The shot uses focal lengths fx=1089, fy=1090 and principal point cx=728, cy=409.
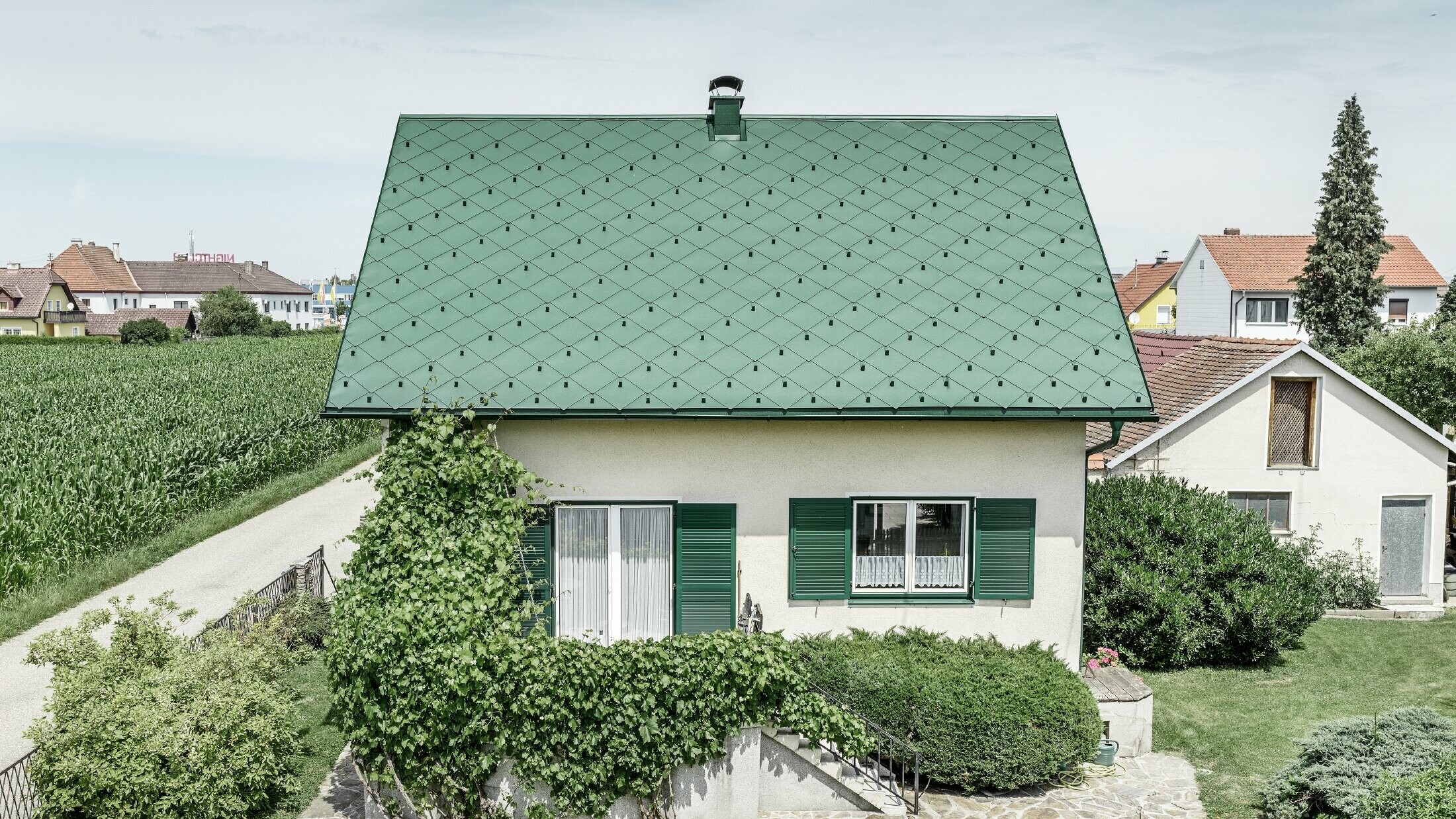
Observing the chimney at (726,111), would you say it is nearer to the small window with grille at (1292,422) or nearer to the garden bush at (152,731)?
the garden bush at (152,731)

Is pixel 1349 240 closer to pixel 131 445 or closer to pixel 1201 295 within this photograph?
pixel 1201 295

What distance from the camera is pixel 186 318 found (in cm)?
10519

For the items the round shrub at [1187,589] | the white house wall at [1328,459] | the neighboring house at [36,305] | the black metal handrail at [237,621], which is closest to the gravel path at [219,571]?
the black metal handrail at [237,621]

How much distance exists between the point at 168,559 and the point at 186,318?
93335 mm

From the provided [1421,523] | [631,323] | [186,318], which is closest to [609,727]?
[631,323]

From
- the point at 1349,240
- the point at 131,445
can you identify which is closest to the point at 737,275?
the point at 131,445

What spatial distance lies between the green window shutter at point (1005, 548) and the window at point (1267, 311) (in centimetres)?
5477

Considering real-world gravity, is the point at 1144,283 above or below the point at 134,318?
above

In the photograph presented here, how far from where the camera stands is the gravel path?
47.3ft

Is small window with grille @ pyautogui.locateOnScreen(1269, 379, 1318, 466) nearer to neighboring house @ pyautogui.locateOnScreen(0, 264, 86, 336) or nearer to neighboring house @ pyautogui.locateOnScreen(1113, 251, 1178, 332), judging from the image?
neighboring house @ pyautogui.locateOnScreen(1113, 251, 1178, 332)

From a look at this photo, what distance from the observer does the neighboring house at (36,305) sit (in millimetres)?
95188

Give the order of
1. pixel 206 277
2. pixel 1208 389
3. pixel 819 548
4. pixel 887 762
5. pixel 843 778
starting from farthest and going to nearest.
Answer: pixel 206 277 < pixel 1208 389 < pixel 819 548 < pixel 887 762 < pixel 843 778

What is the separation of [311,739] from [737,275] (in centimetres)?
772

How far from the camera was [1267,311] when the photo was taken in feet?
200
